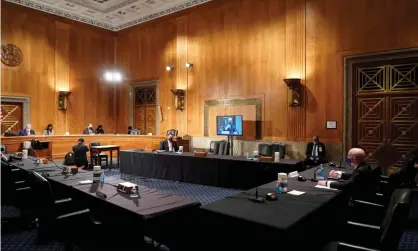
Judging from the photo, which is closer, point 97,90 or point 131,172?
point 131,172

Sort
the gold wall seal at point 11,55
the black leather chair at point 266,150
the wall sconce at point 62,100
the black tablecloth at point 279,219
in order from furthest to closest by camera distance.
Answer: the wall sconce at point 62,100, the gold wall seal at point 11,55, the black leather chair at point 266,150, the black tablecloth at point 279,219

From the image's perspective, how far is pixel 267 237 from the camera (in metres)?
2.25

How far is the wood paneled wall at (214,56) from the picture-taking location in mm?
7629

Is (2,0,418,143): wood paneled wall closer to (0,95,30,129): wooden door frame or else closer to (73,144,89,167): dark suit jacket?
(0,95,30,129): wooden door frame

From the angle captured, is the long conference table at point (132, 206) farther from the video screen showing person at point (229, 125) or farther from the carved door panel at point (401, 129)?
the carved door panel at point (401, 129)

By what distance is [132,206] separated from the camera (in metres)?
2.77

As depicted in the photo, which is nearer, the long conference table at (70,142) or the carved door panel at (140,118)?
the long conference table at (70,142)

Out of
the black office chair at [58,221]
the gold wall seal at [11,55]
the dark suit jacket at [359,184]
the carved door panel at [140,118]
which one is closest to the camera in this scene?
the black office chair at [58,221]

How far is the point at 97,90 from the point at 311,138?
8.73m

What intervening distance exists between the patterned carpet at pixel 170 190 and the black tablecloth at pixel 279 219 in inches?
43.8

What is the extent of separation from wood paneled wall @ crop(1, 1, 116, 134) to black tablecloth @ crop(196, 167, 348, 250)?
33.1 feet

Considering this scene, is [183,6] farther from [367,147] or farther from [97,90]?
[367,147]

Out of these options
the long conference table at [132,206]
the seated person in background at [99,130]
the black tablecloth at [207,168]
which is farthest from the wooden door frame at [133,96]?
→ the long conference table at [132,206]

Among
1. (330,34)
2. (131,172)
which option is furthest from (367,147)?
(131,172)
